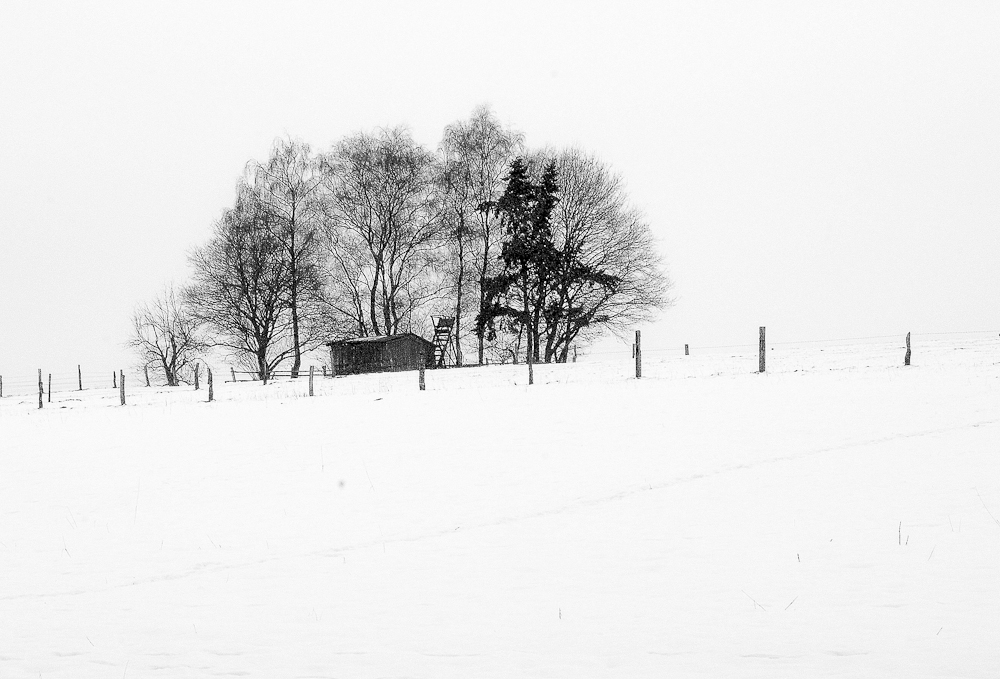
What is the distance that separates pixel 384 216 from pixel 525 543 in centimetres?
3128

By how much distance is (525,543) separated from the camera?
852 cm

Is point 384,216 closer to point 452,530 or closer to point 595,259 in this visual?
point 595,259

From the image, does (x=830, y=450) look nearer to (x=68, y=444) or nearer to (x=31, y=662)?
(x=31, y=662)

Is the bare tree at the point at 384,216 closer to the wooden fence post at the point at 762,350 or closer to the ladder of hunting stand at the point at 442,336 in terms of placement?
the ladder of hunting stand at the point at 442,336

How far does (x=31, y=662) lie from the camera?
5.73 meters

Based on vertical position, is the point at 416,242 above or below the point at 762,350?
above

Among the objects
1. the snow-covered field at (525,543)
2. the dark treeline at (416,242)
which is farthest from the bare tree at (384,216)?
the snow-covered field at (525,543)

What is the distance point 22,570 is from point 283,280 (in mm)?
31479

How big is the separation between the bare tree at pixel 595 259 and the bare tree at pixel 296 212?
37.1 feet

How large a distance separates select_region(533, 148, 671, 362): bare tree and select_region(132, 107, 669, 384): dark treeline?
0.24 feet

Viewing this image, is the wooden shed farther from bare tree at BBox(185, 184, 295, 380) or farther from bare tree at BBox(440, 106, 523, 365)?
bare tree at BBox(185, 184, 295, 380)

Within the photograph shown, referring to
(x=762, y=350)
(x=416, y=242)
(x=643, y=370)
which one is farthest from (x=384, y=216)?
(x=762, y=350)

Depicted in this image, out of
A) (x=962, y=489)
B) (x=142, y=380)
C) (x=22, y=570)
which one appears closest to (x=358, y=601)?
(x=22, y=570)

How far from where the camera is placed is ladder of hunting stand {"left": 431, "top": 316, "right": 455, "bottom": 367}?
39.9 m
